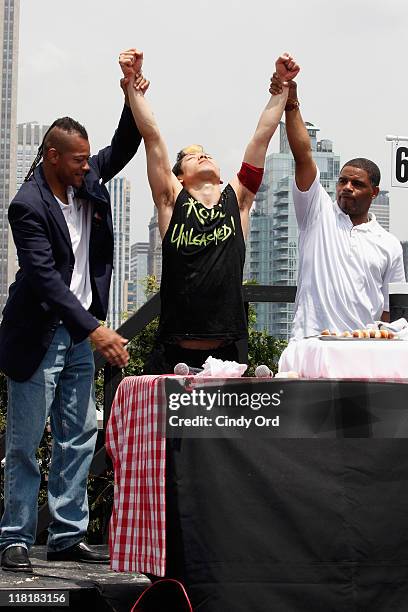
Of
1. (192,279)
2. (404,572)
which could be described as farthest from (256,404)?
(192,279)

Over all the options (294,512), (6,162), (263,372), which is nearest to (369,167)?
(263,372)

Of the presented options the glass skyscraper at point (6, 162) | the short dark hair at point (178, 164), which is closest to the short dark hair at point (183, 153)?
the short dark hair at point (178, 164)

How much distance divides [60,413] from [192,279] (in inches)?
28.1

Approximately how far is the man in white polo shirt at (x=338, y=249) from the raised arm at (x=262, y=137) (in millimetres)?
54

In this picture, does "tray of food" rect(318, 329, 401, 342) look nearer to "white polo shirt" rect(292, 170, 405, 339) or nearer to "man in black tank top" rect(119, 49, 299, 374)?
"man in black tank top" rect(119, 49, 299, 374)

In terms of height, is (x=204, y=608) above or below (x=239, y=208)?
below

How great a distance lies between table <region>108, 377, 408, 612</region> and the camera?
2.73 m

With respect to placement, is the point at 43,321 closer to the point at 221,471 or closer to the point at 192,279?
the point at 192,279

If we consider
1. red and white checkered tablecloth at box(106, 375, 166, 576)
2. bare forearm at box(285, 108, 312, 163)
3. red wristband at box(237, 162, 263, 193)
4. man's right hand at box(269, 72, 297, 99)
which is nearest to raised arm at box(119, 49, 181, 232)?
red wristband at box(237, 162, 263, 193)

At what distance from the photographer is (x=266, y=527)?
9.01 ft

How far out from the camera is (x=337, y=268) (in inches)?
160

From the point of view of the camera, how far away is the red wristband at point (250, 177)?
382 centimetres

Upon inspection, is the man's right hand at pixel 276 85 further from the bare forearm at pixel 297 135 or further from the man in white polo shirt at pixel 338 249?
the bare forearm at pixel 297 135

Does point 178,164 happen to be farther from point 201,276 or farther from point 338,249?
point 338,249
